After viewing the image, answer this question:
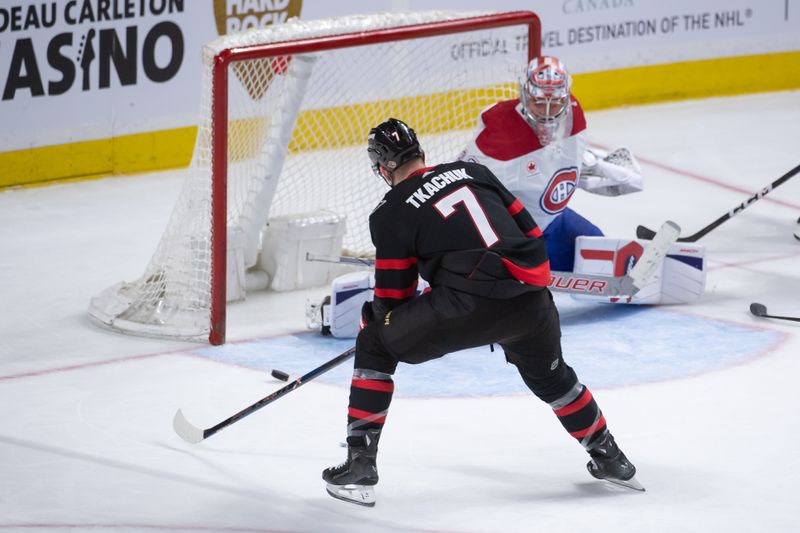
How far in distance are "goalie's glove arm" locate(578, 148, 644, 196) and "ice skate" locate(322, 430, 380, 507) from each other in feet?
6.46

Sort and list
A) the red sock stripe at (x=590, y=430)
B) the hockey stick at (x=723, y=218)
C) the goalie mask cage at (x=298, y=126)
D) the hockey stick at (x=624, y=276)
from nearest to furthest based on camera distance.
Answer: the red sock stripe at (x=590, y=430), the goalie mask cage at (x=298, y=126), the hockey stick at (x=624, y=276), the hockey stick at (x=723, y=218)

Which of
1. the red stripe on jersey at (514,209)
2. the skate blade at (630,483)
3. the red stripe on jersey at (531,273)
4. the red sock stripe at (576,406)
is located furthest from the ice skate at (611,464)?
the red stripe on jersey at (514,209)

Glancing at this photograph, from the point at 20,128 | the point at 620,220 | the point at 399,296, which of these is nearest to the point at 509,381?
the point at 399,296

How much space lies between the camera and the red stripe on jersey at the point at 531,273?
3.30 meters

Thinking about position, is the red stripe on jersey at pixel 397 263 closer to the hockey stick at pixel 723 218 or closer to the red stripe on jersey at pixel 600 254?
the red stripe on jersey at pixel 600 254

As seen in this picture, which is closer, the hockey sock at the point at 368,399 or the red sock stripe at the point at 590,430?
the hockey sock at the point at 368,399

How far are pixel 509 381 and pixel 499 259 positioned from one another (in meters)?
1.23

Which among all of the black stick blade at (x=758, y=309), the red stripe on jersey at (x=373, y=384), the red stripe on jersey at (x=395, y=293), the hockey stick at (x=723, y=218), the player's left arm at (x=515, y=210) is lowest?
the black stick blade at (x=758, y=309)

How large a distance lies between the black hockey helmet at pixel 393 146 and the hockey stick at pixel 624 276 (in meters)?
1.63

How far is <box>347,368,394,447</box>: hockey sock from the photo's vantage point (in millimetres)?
3387

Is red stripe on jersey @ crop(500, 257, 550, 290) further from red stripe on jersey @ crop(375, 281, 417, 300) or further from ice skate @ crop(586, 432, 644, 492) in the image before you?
ice skate @ crop(586, 432, 644, 492)

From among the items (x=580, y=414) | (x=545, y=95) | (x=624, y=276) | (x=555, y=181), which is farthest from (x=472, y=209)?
(x=624, y=276)

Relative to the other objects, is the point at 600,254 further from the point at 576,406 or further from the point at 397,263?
the point at 397,263

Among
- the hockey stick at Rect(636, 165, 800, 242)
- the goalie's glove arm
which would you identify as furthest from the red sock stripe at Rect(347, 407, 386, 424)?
the hockey stick at Rect(636, 165, 800, 242)
